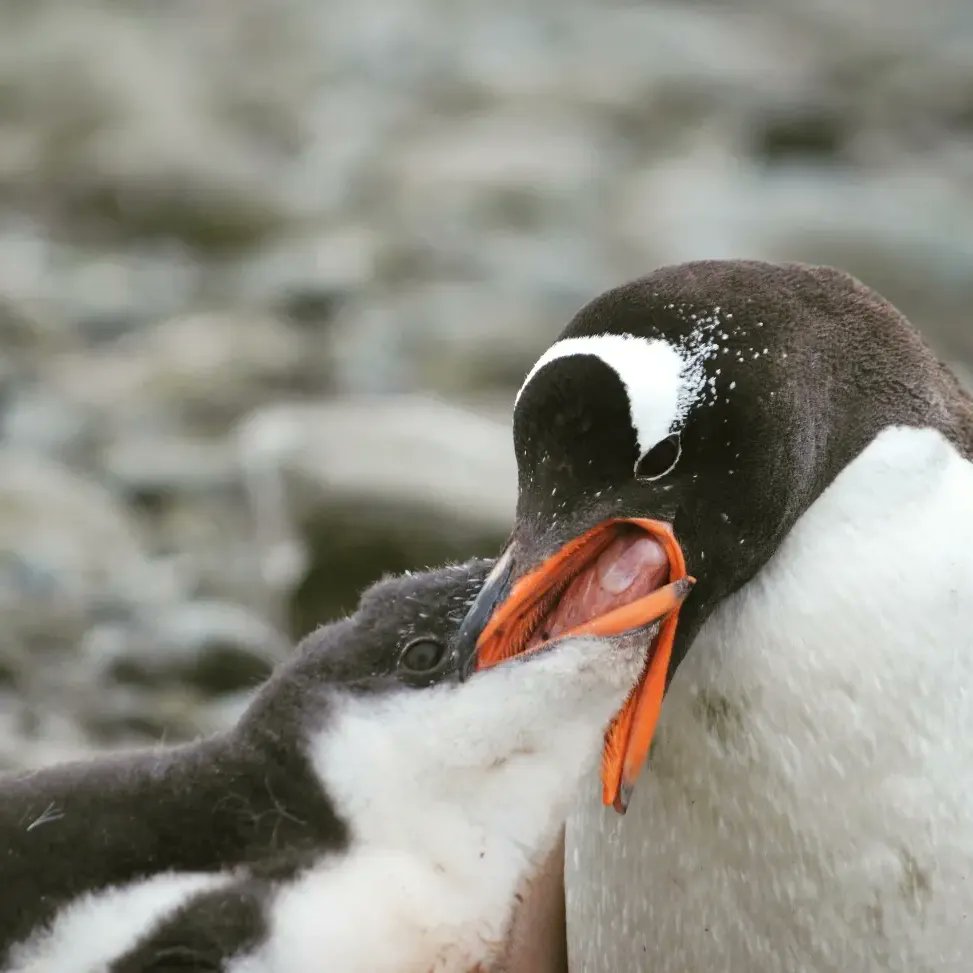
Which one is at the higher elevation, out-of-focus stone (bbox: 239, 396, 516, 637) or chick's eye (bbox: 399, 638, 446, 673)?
chick's eye (bbox: 399, 638, 446, 673)

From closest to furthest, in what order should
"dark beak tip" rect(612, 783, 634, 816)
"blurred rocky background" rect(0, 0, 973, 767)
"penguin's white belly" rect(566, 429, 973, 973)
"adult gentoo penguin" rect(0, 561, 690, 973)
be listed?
"dark beak tip" rect(612, 783, 634, 816) → "penguin's white belly" rect(566, 429, 973, 973) → "adult gentoo penguin" rect(0, 561, 690, 973) → "blurred rocky background" rect(0, 0, 973, 767)

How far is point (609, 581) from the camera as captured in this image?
100 inches

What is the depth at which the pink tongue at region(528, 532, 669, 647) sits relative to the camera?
2525 mm

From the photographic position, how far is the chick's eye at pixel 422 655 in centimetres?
305

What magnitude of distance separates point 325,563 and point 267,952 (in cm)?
248

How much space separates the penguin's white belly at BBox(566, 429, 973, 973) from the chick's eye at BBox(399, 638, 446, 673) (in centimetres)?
35

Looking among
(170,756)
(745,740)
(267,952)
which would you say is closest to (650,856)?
(745,740)

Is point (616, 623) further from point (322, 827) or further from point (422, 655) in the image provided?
point (322, 827)

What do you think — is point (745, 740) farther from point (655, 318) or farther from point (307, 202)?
point (307, 202)

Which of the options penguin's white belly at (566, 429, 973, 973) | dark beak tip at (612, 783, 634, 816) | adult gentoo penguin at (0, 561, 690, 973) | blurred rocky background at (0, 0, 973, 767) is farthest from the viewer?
blurred rocky background at (0, 0, 973, 767)

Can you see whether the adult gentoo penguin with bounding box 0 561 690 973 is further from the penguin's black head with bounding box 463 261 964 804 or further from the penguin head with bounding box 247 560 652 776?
the penguin's black head with bounding box 463 261 964 804

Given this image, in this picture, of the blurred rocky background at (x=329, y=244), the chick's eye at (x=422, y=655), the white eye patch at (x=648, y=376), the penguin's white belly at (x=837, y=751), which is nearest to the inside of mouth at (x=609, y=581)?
the white eye patch at (x=648, y=376)

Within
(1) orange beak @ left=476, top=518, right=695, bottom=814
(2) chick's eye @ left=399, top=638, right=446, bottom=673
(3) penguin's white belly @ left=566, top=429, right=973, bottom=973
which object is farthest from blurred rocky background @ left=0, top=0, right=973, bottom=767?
(1) orange beak @ left=476, top=518, right=695, bottom=814

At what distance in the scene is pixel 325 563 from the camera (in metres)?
5.44
